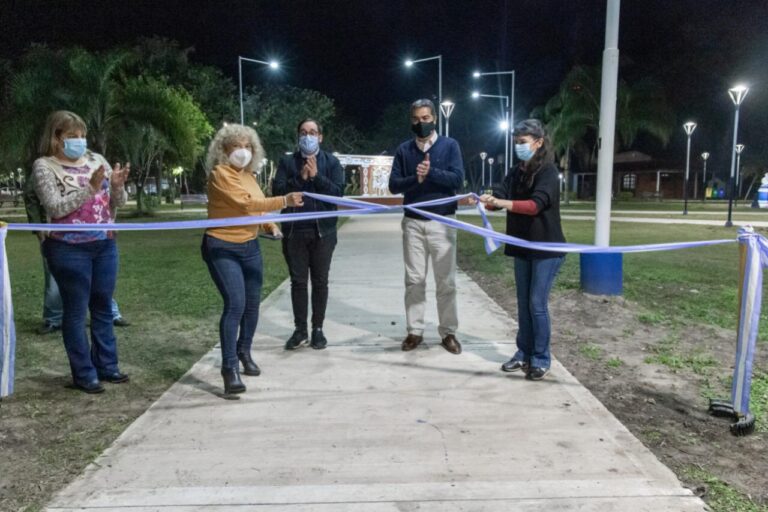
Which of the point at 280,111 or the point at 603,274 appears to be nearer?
the point at 603,274

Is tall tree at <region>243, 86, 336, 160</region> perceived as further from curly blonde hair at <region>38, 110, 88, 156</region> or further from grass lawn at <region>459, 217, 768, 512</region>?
curly blonde hair at <region>38, 110, 88, 156</region>

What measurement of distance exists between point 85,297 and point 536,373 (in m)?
3.18

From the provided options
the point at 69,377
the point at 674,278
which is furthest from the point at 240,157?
the point at 674,278

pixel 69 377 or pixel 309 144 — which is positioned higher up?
pixel 309 144

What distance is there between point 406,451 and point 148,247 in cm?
1261

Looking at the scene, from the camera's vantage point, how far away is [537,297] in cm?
438

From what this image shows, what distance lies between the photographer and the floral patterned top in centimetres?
402

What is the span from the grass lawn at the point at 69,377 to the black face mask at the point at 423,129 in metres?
2.63

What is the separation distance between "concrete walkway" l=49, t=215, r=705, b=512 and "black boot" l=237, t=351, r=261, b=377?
0.06 m

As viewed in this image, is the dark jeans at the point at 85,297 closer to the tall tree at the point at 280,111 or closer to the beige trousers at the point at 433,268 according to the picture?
the beige trousers at the point at 433,268

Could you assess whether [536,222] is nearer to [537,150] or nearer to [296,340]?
[537,150]

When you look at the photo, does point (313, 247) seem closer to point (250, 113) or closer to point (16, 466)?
point (16, 466)

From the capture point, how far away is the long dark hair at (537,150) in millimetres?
4336

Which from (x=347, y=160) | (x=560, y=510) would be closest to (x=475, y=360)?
(x=560, y=510)
